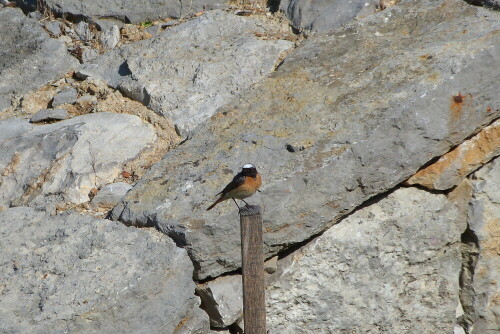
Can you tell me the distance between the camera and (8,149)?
18.5ft

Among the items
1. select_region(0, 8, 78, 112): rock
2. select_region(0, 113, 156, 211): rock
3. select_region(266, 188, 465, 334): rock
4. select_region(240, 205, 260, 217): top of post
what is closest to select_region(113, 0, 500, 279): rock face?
select_region(266, 188, 465, 334): rock

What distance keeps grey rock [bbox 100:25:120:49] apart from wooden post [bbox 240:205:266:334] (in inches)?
141

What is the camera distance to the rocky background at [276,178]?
14.8 feet

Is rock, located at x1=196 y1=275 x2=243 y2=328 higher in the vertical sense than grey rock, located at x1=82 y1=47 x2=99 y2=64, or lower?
lower

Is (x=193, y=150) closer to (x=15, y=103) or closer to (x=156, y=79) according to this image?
(x=156, y=79)

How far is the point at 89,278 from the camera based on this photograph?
4.32m

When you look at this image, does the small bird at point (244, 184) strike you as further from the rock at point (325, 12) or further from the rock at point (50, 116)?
the rock at point (325, 12)

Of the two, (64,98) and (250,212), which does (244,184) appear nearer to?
(250,212)

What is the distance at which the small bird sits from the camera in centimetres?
426

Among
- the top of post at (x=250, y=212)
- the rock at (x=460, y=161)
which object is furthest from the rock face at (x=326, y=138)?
the top of post at (x=250, y=212)

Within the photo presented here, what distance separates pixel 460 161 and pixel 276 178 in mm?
1512

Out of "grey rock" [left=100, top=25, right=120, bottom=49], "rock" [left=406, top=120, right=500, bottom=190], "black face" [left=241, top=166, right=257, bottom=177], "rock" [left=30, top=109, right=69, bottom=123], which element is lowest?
"rock" [left=406, top=120, right=500, bottom=190]

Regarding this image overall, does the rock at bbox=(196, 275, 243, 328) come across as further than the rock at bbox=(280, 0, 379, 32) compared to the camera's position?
No

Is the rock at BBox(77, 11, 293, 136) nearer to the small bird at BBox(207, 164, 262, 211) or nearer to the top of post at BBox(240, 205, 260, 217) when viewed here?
the small bird at BBox(207, 164, 262, 211)
